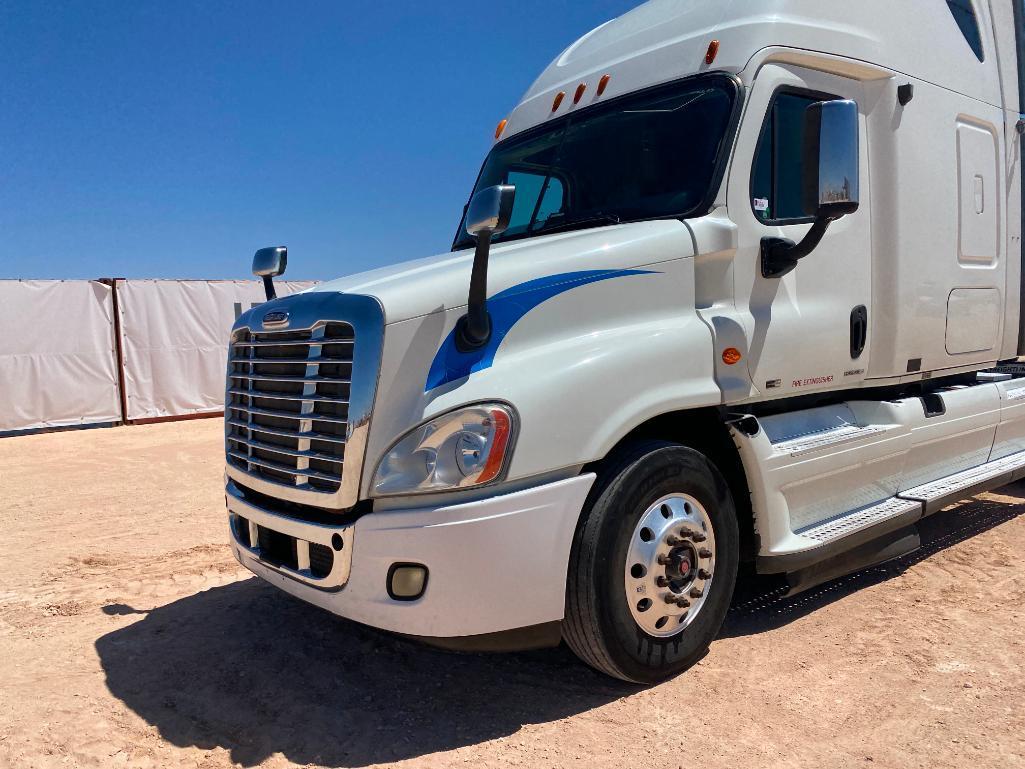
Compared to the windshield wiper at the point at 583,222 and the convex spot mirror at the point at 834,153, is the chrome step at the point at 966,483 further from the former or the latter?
the windshield wiper at the point at 583,222

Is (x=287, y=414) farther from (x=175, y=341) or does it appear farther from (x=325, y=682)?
(x=175, y=341)

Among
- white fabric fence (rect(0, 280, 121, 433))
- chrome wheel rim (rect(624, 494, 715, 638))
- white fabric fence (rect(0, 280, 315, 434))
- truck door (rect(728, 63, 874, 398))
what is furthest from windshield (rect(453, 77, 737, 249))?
white fabric fence (rect(0, 280, 121, 433))

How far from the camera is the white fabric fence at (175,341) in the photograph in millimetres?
15305

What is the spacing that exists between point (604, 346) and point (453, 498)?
86 cm

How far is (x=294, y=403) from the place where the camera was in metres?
3.31

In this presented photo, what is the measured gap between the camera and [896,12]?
4656mm

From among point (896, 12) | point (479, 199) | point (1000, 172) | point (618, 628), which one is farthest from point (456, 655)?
point (1000, 172)

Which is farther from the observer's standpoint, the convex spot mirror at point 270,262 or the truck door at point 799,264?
the convex spot mirror at point 270,262

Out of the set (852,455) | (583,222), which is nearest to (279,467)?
(583,222)

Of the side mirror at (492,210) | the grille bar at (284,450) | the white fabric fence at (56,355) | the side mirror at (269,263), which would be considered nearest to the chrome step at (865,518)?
the side mirror at (492,210)

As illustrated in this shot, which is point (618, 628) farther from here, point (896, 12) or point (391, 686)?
point (896, 12)

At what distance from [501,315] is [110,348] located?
14.2 metres

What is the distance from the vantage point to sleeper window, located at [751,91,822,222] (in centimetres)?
385

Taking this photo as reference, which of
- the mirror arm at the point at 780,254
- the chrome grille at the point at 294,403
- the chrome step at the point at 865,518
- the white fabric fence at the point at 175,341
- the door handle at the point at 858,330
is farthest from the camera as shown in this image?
the white fabric fence at the point at 175,341
